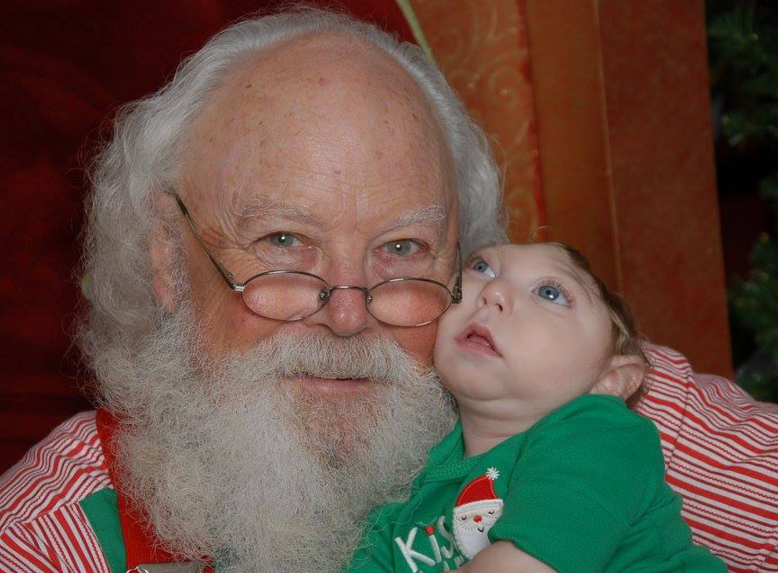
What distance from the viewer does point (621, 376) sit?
1897 millimetres

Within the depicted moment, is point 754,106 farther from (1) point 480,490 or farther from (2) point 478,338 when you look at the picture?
(1) point 480,490

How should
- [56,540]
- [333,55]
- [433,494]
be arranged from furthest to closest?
[333,55] → [433,494] → [56,540]

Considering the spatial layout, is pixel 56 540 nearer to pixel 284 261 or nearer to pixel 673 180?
pixel 284 261

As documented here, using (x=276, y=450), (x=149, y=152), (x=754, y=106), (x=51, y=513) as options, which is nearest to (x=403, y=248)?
(x=276, y=450)

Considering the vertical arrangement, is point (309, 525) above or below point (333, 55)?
below

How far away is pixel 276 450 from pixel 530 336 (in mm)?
549

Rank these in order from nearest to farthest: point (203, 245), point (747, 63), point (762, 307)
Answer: point (203, 245), point (747, 63), point (762, 307)

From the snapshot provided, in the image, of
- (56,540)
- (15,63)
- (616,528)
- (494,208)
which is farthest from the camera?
(494,208)

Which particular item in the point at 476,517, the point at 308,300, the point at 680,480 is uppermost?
the point at 308,300

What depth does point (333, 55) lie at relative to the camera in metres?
2.04

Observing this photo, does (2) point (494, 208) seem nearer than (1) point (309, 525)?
No

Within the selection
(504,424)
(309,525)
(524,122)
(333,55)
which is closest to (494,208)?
(524,122)

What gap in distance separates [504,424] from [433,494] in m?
0.22

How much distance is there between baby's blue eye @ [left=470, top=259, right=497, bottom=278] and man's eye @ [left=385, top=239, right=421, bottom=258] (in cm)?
13
